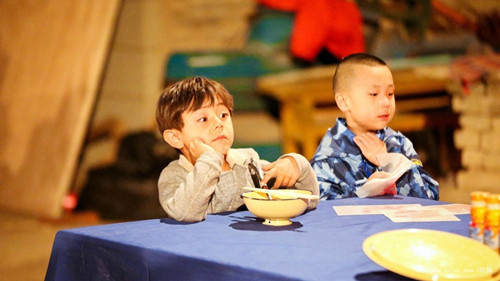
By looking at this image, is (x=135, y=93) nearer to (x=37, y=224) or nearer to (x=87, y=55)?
(x=87, y=55)

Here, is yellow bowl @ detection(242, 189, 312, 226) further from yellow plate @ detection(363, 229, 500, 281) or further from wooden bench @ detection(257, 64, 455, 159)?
wooden bench @ detection(257, 64, 455, 159)

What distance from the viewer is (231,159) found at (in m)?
1.57

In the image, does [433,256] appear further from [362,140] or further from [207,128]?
[362,140]

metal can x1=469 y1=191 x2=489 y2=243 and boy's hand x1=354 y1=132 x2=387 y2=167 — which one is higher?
metal can x1=469 y1=191 x2=489 y2=243

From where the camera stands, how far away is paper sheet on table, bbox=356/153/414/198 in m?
1.65

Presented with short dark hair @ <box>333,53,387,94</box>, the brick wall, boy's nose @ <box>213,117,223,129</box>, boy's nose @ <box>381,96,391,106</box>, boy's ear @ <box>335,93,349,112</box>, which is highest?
short dark hair @ <box>333,53,387,94</box>

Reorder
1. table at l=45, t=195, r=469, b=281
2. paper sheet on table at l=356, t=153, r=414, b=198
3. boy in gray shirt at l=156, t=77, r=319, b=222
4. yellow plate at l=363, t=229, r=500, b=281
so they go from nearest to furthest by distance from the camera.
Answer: yellow plate at l=363, t=229, r=500, b=281 → table at l=45, t=195, r=469, b=281 → boy in gray shirt at l=156, t=77, r=319, b=222 → paper sheet on table at l=356, t=153, r=414, b=198

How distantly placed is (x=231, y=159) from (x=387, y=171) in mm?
577

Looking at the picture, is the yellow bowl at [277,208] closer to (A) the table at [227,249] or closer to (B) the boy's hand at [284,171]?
(A) the table at [227,249]

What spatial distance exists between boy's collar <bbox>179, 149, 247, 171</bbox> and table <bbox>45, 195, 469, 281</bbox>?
9.2 inches

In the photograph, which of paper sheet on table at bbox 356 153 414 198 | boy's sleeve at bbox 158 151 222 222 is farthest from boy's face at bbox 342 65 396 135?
boy's sleeve at bbox 158 151 222 222

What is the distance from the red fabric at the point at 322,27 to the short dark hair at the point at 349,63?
8.61 ft

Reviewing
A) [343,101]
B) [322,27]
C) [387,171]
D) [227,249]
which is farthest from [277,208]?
[322,27]

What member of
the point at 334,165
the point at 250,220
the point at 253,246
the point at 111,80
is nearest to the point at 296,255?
the point at 253,246
